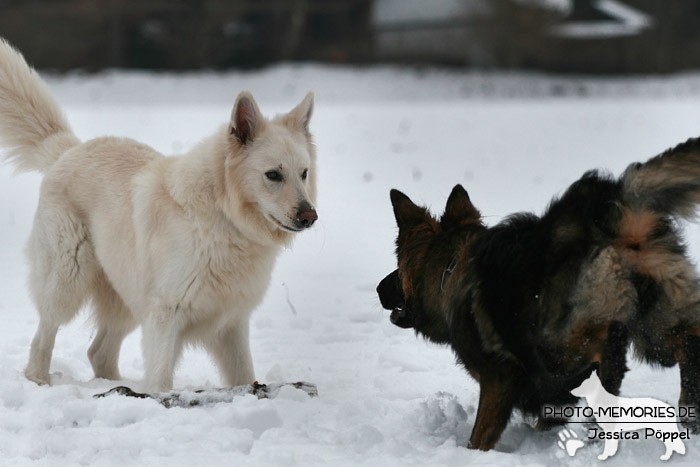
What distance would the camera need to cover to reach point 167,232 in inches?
191

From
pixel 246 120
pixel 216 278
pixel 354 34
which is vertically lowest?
pixel 216 278

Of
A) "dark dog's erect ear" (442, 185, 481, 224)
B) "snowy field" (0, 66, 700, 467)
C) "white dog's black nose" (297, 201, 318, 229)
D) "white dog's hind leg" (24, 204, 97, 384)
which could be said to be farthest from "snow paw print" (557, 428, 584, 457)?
"white dog's hind leg" (24, 204, 97, 384)

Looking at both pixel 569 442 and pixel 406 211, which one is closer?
pixel 569 442

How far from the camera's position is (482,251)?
4043mm

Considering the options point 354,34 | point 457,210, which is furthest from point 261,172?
point 354,34

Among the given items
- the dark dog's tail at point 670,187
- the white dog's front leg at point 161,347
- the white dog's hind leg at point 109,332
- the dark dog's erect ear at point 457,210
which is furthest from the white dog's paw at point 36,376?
Result: the dark dog's tail at point 670,187

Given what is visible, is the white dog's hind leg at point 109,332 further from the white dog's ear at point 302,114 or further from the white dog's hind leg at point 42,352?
the white dog's ear at point 302,114

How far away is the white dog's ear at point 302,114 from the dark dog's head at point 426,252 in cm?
98

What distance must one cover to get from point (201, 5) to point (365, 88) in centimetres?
817

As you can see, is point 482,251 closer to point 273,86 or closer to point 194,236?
point 194,236

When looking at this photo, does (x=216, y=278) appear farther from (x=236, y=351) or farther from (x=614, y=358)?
(x=614, y=358)

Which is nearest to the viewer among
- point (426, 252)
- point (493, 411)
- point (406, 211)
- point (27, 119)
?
point (493, 411)

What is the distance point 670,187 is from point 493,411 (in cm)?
134

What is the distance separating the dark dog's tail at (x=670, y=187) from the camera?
3.65 metres
